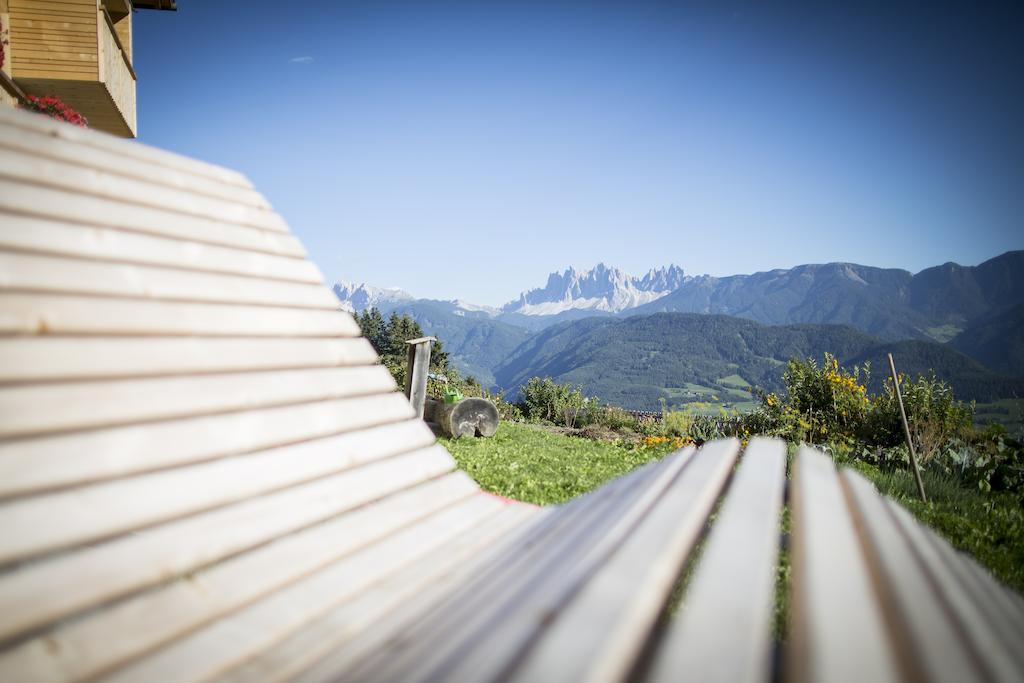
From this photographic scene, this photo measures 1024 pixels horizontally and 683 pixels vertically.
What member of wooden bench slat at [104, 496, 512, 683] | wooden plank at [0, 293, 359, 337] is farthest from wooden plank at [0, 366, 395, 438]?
wooden bench slat at [104, 496, 512, 683]

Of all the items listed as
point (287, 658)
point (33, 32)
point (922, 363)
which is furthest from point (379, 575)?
point (922, 363)

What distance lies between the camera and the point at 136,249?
199cm

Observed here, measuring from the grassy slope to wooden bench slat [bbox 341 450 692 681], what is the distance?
417 centimetres

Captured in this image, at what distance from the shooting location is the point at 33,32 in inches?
446

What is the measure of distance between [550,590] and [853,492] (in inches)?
58.4

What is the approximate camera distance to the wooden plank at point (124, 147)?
6.72 feet

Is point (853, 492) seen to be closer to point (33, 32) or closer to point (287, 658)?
point (287, 658)

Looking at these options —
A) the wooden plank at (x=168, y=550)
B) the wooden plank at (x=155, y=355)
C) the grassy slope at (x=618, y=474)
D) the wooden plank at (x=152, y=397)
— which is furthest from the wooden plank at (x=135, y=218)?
the grassy slope at (x=618, y=474)

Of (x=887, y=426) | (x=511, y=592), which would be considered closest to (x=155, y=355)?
(x=511, y=592)

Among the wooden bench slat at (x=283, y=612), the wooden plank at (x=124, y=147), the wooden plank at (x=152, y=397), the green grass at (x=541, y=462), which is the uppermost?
the wooden plank at (x=124, y=147)

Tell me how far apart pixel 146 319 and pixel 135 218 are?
59cm

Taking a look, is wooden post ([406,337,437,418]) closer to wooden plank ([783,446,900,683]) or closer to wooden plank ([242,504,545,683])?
wooden plank ([242,504,545,683])

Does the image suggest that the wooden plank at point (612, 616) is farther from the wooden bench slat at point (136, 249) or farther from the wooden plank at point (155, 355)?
the wooden bench slat at point (136, 249)

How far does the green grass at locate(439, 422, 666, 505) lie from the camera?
6496 mm
